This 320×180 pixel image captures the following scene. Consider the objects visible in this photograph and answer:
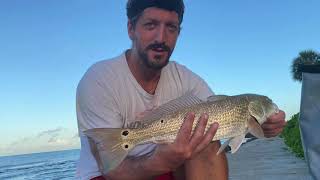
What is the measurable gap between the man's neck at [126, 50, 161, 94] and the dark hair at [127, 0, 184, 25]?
0.33 meters

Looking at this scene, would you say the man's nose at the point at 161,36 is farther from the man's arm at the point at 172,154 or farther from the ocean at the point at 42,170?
the ocean at the point at 42,170

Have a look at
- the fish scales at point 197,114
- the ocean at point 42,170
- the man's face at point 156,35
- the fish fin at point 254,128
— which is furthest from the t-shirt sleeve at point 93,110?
the ocean at point 42,170

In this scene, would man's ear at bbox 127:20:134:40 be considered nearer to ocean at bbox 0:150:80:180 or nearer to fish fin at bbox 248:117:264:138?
A: fish fin at bbox 248:117:264:138

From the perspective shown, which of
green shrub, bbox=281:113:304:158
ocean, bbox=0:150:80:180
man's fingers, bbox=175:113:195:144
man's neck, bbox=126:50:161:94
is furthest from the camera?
ocean, bbox=0:150:80:180

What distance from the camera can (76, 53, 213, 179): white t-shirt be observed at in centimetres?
418

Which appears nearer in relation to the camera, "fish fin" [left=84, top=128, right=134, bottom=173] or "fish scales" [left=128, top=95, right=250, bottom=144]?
"fish fin" [left=84, top=128, right=134, bottom=173]

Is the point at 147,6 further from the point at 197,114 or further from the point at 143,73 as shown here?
A: the point at 197,114

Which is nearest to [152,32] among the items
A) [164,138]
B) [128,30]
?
[128,30]

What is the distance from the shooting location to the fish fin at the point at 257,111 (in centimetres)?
378

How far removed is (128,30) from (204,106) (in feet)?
4.23

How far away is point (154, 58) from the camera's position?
4.29m

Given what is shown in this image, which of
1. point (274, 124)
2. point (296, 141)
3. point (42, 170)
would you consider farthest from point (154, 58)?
point (42, 170)

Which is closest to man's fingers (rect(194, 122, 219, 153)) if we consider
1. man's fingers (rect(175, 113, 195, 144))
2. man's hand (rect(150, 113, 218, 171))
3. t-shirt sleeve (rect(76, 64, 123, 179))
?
man's hand (rect(150, 113, 218, 171))

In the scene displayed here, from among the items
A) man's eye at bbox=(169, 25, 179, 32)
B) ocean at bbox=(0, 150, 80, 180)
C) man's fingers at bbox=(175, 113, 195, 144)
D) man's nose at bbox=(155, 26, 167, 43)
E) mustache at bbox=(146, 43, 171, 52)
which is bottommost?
ocean at bbox=(0, 150, 80, 180)
